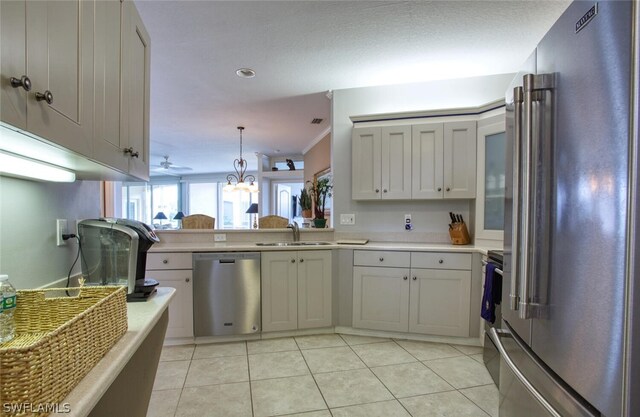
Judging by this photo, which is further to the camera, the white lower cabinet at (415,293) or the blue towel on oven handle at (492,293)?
the white lower cabinet at (415,293)

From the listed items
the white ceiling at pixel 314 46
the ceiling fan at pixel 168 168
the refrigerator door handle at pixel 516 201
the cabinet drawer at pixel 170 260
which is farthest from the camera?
the ceiling fan at pixel 168 168

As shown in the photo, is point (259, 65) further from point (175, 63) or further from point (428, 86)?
point (428, 86)

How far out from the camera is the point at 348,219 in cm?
351

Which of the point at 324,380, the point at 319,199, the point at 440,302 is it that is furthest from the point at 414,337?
the point at 319,199

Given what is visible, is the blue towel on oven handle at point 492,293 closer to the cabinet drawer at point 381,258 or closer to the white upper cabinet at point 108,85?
the cabinet drawer at point 381,258

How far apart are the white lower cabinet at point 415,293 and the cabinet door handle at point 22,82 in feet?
8.80

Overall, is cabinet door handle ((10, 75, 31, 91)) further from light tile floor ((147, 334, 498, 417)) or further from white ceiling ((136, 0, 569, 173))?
light tile floor ((147, 334, 498, 417))

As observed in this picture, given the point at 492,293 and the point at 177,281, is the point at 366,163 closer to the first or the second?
the point at 492,293

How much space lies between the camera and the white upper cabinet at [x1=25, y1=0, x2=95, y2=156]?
0.68 metres

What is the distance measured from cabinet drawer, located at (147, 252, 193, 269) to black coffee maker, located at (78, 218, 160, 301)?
136 cm

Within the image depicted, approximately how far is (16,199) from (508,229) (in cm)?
181

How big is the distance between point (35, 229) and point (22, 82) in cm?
84

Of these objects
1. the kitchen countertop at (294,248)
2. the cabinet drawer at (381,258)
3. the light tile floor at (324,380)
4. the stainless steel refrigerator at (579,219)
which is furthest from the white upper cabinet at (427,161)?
the stainless steel refrigerator at (579,219)

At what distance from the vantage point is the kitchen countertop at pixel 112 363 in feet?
1.89
